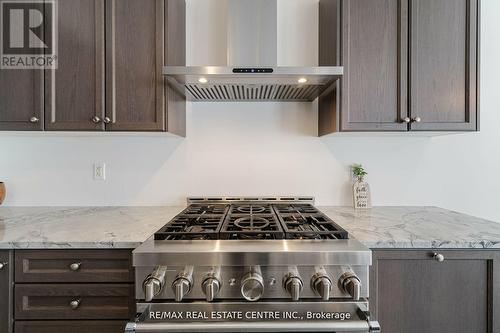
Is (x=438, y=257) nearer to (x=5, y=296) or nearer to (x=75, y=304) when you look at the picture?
(x=75, y=304)

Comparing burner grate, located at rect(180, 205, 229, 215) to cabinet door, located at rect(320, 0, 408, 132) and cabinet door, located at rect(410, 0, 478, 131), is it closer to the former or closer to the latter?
cabinet door, located at rect(320, 0, 408, 132)

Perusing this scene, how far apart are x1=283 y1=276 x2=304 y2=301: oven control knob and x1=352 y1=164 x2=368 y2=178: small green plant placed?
1.09 meters

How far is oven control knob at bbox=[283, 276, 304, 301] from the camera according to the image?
93 cm

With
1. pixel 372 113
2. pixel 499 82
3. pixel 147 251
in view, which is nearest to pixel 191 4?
pixel 372 113

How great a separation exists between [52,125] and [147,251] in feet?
3.27

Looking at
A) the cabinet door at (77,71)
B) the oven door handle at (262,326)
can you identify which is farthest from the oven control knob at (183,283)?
the cabinet door at (77,71)

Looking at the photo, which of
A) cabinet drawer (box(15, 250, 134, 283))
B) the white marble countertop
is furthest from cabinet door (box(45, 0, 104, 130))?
cabinet drawer (box(15, 250, 134, 283))

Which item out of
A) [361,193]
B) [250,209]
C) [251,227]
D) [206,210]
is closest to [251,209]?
[250,209]

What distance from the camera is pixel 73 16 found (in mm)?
1445

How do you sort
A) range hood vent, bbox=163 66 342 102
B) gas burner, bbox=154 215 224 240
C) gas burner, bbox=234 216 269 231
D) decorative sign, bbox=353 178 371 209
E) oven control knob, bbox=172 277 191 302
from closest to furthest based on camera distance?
oven control knob, bbox=172 277 191 302, gas burner, bbox=154 215 224 240, gas burner, bbox=234 216 269 231, range hood vent, bbox=163 66 342 102, decorative sign, bbox=353 178 371 209

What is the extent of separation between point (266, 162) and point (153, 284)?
113 centimetres

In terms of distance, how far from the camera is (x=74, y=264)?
112cm

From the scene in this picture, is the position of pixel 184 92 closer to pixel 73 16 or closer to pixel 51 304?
pixel 73 16

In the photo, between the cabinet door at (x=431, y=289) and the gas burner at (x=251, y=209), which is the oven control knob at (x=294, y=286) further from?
the gas burner at (x=251, y=209)
